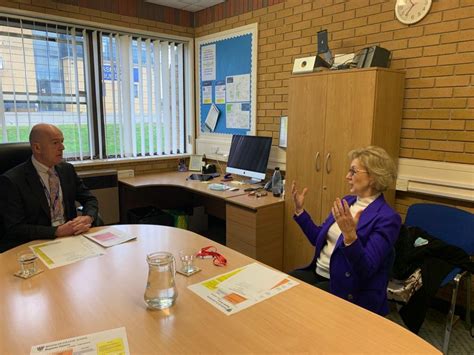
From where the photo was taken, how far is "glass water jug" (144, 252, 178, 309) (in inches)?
51.2

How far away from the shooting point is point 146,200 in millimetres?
4348

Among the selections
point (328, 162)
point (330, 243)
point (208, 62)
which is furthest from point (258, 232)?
point (208, 62)

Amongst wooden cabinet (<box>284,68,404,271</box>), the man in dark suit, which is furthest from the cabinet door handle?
the man in dark suit

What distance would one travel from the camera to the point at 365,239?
69.2 inches

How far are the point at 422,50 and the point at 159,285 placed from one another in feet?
7.93

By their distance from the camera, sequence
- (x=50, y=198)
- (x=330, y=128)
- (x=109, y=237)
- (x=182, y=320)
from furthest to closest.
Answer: (x=330, y=128), (x=50, y=198), (x=109, y=237), (x=182, y=320)

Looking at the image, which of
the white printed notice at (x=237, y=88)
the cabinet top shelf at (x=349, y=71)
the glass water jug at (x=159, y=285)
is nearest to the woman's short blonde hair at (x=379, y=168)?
the cabinet top shelf at (x=349, y=71)

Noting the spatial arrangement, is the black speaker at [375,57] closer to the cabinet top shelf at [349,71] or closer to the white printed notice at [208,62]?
the cabinet top shelf at [349,71]

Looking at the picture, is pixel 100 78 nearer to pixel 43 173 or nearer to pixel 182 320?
pixel 43 173

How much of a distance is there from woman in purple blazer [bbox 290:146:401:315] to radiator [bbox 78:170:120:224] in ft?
8.66

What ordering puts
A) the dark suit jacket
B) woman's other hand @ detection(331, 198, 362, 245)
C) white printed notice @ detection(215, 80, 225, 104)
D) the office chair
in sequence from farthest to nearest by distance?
1. white printed notice @ detection(215, 80, 225, 104)
2. the office chair
3. the dark suit jacket
4. woman's other hand @ detection(331, 198, 362, 245)

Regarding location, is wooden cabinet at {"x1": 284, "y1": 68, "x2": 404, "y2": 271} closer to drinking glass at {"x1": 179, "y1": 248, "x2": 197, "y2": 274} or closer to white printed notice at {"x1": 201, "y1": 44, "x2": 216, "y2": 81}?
drinking glass at {"x1": 179, "y1": 248, "x2": 197, "y2": 274}

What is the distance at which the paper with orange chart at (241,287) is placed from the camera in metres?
1.33

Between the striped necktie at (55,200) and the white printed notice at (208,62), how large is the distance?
2.49 m
